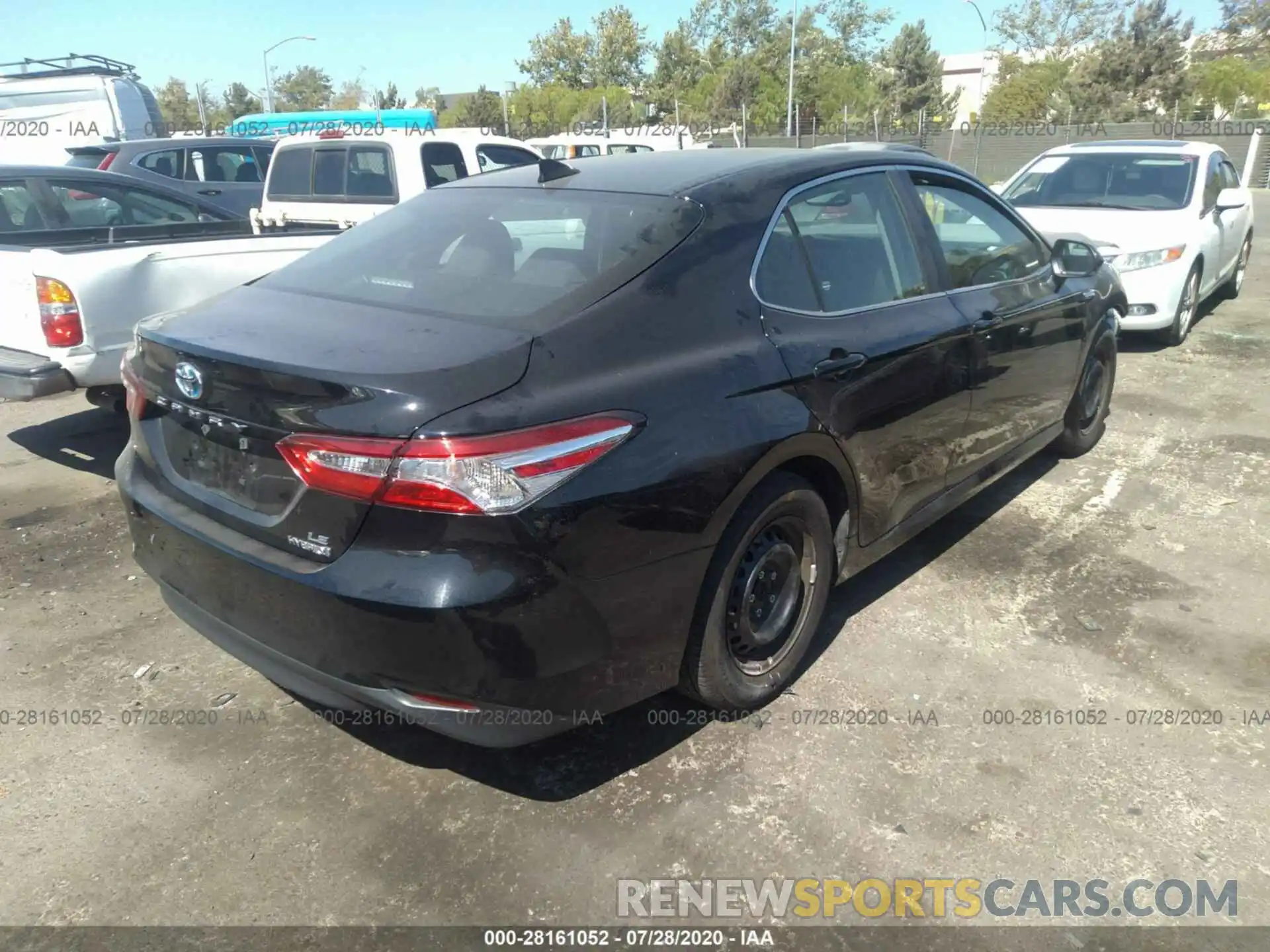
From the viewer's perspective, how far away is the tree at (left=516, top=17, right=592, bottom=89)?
246ft

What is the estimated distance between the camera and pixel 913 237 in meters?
3.68

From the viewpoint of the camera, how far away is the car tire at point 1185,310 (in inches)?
318

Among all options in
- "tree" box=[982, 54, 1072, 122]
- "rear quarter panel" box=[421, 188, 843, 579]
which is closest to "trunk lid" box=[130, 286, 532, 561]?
"rear quarter panel" box=[421, 188, 843, 579]

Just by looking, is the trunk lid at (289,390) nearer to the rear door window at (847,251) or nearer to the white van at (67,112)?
the rear door window at (847,251)

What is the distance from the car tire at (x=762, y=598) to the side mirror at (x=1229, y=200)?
24.9 feet

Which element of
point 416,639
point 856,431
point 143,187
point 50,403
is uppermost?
point 143,187

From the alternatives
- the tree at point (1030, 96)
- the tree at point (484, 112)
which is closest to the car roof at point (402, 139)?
the tree at point (1030, 96)

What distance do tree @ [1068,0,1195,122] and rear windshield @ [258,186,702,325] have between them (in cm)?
5155

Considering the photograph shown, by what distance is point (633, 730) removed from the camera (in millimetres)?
3080

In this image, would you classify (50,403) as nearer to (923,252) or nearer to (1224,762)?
(923,252)

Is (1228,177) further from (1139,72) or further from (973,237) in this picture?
(1139,72)

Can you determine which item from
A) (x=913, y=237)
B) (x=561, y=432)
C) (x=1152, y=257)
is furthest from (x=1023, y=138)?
(x=561, y=432)

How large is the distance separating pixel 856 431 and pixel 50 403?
6.07 m

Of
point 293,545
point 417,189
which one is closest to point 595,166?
point 293,545
